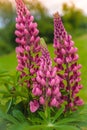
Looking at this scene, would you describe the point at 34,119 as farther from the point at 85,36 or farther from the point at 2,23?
the point at 85,36

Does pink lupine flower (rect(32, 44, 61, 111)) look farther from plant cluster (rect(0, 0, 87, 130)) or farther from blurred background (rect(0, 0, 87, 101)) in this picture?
blurred background (rect(0, 0, 87, 101))

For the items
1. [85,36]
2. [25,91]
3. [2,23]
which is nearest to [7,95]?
[25,91]

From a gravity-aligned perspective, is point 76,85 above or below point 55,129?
above

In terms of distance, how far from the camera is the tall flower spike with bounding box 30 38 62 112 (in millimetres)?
2100

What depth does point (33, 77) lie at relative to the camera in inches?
92.3

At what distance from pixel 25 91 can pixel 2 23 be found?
38.1ft

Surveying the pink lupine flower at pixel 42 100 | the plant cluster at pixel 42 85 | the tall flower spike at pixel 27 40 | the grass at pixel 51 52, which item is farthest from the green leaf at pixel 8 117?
the grass at pixel 51 52

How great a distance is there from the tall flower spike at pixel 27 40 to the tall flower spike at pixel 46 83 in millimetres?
214

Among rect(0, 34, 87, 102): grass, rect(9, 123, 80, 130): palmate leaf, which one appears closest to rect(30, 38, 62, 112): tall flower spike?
rect(9, 123, 80, 130): palmate leaf

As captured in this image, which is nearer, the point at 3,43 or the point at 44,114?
the point at 44,114

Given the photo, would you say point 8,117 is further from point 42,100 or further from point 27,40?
point 27,40

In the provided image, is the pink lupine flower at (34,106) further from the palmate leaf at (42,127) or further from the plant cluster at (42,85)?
the palmate leaf at (42,127)

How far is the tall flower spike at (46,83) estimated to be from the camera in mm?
2100

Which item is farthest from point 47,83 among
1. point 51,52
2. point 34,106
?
point 51,52
